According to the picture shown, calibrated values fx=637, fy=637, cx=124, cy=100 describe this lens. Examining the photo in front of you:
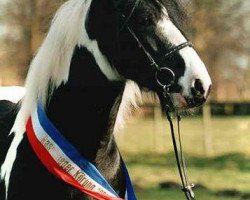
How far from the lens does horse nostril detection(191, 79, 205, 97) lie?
2.69m

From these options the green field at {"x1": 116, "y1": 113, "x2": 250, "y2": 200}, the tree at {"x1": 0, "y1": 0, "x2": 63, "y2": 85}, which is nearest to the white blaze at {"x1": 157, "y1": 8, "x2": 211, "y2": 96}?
the green field at {"x1": 116, "y1": 113, "x2": 250, "y2": 200}

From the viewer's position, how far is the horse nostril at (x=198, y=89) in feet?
8.84

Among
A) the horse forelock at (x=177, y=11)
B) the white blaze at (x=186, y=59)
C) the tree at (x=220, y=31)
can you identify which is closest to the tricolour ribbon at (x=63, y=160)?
the white blaze at (x=186, y=59)

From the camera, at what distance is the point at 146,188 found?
32.8 ft

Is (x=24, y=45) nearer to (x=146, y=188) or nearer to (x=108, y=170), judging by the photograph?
(x=146, y=188)

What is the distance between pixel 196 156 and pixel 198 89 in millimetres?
11923

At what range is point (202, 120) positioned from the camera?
16.7m

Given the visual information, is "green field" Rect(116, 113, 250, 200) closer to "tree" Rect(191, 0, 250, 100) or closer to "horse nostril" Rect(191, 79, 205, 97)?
"tree" Rect(191, 0, 250, 100)

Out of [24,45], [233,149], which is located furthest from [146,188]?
[233,149]

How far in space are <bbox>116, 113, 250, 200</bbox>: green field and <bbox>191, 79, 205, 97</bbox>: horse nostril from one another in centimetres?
635

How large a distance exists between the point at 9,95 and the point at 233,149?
1148 centimetres

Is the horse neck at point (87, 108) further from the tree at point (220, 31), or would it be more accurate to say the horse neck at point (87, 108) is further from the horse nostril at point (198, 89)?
the tree at point (220, 31)

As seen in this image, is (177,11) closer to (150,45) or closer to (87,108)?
(150,45)

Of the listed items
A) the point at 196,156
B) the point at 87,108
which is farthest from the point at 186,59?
the point at 196,156
